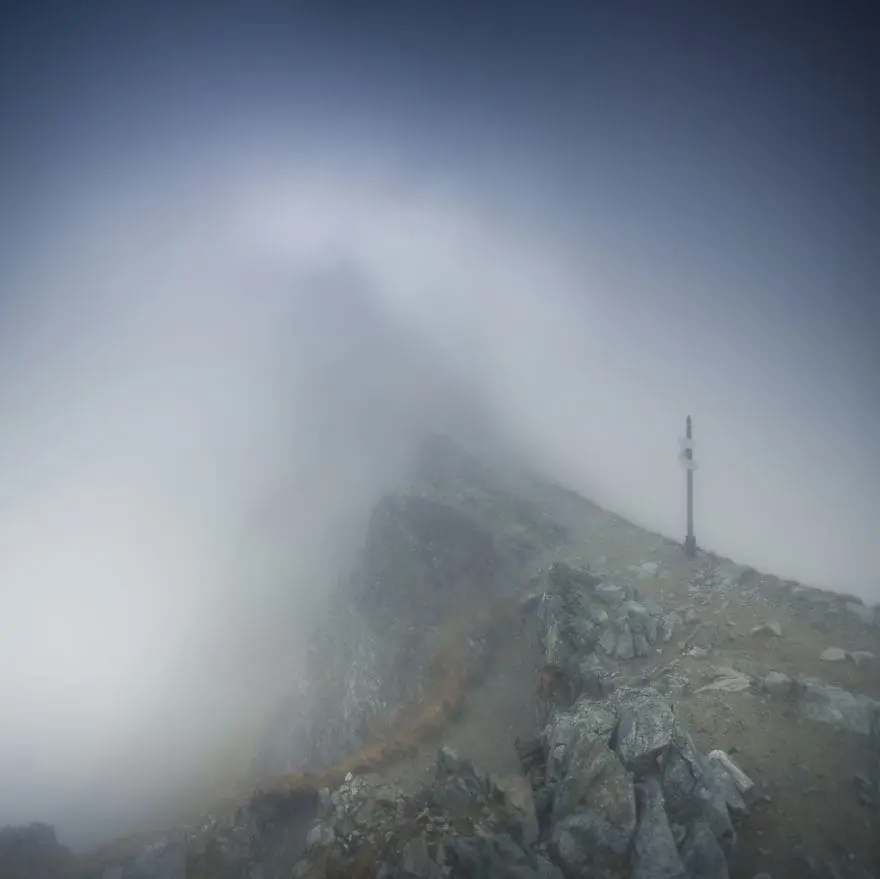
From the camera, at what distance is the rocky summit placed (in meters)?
15.4

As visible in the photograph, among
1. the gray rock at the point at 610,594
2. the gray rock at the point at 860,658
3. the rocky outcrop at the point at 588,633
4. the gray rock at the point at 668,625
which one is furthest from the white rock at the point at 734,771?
the gray rock at the point at 610,594

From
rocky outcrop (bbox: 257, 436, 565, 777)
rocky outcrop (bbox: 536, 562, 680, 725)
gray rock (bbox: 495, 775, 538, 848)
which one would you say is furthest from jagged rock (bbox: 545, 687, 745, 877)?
rocky outcrop (bbox: 257, 436, 565, 777)

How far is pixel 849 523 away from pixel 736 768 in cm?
9488

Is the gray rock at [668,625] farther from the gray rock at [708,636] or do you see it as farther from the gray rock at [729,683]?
the gray rock at [729,683]

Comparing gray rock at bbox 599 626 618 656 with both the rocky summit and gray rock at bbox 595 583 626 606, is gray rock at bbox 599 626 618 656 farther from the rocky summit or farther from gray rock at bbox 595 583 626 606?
gray rock at bbox 595 583 626 606

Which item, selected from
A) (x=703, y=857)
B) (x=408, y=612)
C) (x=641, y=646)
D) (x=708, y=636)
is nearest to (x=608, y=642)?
(x=641, y=646)

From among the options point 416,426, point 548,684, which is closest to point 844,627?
point 548,684

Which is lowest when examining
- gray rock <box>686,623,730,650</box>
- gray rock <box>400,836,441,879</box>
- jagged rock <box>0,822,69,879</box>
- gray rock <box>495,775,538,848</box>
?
jagged rock <box>0,822,69,879</box>

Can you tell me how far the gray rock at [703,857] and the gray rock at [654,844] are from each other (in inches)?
19.2

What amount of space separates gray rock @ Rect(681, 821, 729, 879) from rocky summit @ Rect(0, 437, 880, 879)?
0.16 ft

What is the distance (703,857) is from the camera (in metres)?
14.2

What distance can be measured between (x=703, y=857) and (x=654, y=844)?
1512mm

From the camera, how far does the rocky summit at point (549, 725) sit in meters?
15.4

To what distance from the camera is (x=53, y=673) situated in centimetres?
7356
